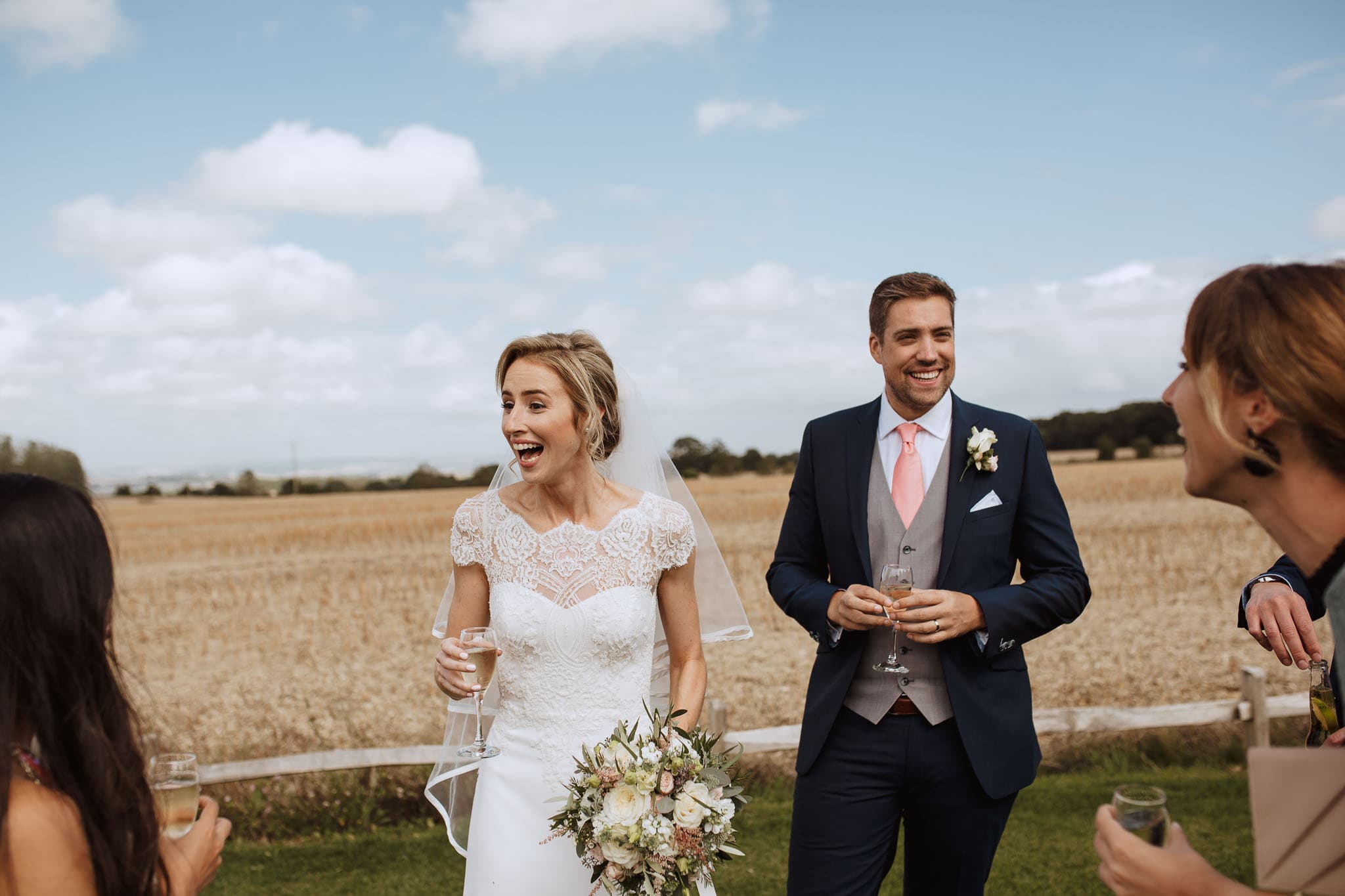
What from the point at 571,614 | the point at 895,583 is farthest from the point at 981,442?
the point at 571,614

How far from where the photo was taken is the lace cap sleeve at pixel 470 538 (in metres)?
4.17

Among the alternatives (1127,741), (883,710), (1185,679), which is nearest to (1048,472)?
(883,710)

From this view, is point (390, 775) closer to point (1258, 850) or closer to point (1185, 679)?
point (1258, 850)

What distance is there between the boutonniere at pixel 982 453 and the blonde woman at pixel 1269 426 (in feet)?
5.98

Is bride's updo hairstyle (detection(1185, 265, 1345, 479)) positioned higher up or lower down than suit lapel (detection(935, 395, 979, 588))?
higher up

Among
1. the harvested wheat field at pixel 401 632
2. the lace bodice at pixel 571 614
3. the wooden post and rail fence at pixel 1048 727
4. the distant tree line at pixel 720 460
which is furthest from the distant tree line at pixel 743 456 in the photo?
the lace bodice at pixel 571 614

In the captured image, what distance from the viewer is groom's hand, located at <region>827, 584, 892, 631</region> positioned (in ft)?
12.0

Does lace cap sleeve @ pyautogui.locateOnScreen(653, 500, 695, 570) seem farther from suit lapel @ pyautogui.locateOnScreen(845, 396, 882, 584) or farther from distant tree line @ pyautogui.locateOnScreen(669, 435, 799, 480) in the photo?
distant tree line @ pyautogui.locateOnScreen(669, 435, 799, 480)

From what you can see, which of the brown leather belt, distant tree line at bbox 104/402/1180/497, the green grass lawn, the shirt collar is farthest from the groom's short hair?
distant tree line at bbox 104/402/1180/497

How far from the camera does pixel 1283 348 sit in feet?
6.34

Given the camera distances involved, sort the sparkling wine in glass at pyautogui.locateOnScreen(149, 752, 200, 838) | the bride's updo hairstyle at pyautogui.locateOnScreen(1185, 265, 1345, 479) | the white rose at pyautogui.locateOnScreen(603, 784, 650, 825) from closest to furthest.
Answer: the bride's updo hairstyle at pyautogui.locateOnScreen(1185, 265, 1345, 479) → the sparkling wine in glass at pyautogui.locateOnScreen(149, 752, 200, 838) → the white rose at pyautogui.locateOnScreen(603, 784, 650, 825)

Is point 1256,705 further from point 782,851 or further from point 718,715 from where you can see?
point 718,715

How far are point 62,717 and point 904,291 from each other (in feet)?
10.8

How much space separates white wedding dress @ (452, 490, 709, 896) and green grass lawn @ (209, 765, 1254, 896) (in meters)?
2.89
